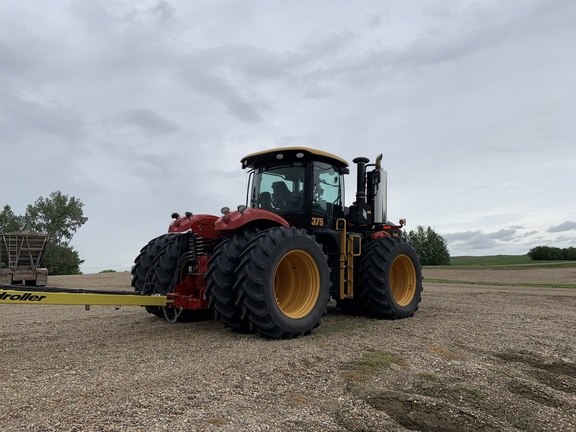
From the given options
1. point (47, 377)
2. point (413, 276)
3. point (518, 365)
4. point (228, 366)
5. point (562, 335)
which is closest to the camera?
point (47, 377)

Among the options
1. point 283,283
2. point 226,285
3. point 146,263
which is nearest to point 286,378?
point 226,285

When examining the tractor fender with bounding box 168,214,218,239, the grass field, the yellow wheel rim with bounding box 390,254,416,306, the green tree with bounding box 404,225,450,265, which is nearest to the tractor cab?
the tractor fender with bounding box 168,214,218,239

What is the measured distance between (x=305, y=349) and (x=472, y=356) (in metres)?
1.90

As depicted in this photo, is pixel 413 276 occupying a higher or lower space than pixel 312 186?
lower

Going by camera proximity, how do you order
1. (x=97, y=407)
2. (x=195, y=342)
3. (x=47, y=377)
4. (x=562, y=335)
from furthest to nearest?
(x=562, y=335)
(x=195, y=342)
(x=47, y=377)
(x=97, y=407)

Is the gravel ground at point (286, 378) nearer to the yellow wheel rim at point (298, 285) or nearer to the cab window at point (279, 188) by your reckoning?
the yellow wheel rim at point (298, 285)

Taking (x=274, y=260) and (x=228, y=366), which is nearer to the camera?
(x=228, y=366)

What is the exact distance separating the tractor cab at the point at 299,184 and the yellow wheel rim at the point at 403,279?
5.05 feet

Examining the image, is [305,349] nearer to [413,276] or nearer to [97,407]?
[97,407]

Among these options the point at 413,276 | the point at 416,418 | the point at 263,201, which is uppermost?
the point at 263,201

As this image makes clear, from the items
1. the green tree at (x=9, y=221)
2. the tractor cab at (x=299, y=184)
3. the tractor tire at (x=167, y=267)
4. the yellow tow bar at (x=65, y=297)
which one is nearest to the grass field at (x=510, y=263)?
the tractor cab at (x=299, y=184)

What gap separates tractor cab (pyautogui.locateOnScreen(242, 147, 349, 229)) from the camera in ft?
24.6

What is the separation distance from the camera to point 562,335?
270 inches

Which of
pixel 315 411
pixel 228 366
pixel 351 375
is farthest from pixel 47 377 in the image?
pixel 351 375
